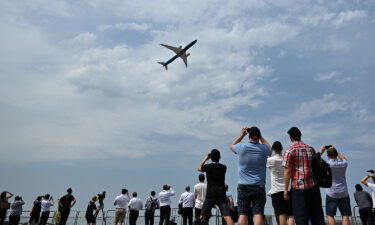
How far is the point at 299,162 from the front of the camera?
496 centimetres

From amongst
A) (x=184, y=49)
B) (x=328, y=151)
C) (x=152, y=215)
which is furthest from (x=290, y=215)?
(x=184, y=49)

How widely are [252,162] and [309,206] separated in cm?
121

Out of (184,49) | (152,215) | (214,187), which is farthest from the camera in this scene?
(184,49)

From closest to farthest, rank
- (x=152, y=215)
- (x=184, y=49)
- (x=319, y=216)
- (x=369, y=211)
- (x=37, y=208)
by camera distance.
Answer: (x=319, y=216)
(x=369, y=211)
(x=152, y=215)
(x=37, y=208)
(x=184, y=49)

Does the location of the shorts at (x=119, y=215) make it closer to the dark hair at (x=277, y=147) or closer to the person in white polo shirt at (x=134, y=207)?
the person in white polo shirt at (x=134, y=207)

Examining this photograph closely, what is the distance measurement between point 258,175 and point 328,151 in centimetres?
215

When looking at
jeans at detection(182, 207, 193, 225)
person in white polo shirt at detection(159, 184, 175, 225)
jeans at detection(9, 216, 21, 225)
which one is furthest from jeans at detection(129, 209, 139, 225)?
jeans at detection(9, 216, 21, 225)

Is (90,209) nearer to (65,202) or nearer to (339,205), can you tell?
(65,202)

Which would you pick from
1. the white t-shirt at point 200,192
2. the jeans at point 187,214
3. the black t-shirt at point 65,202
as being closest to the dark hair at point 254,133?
the white t-shirt at point 200,192

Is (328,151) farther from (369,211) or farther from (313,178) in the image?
(369,211)

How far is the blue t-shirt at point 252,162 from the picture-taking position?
222 inches

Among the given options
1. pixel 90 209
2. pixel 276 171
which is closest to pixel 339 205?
pixel 276 171

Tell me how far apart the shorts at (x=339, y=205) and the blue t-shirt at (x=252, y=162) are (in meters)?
2.04

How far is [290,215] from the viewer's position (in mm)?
5938
